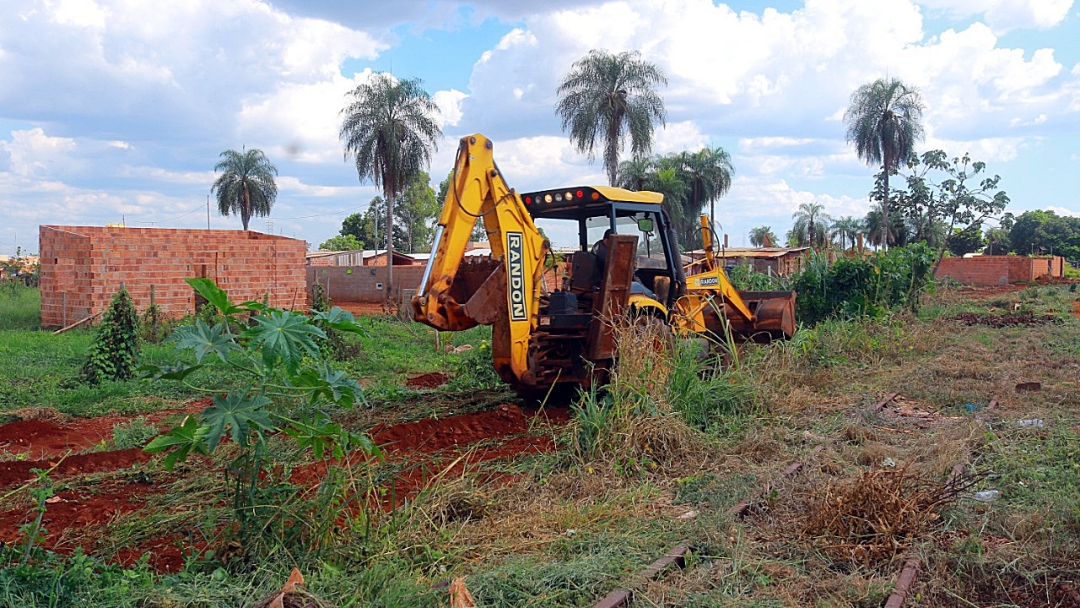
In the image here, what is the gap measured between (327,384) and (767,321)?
9.22 meters

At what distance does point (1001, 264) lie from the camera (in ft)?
144

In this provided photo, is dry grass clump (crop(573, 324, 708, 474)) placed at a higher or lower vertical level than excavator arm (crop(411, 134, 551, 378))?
lower

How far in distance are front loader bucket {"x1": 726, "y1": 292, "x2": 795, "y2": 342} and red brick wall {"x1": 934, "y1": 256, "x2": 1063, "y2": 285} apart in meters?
34.5

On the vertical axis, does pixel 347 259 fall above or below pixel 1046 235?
below

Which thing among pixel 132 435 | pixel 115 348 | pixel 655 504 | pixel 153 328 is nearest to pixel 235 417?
pixel 655 504

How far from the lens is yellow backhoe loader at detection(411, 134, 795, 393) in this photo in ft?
26.1

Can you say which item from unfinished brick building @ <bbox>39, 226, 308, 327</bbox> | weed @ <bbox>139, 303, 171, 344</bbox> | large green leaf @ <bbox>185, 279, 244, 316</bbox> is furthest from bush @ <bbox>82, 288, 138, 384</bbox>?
large green leaf @ <bbox>185, 279, 244, 316</bbox>

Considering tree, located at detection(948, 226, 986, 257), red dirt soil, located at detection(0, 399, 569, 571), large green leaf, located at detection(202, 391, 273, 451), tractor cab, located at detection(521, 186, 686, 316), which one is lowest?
red dirt soil, located at detection(0, 399, 569, 571)

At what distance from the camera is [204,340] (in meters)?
4.09

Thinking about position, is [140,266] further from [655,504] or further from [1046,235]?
[1046,235]

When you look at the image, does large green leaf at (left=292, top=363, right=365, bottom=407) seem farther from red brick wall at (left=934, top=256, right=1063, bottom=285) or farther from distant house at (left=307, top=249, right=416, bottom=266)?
red brick wall at (left=934, top=256, right=1063, bottom=285)

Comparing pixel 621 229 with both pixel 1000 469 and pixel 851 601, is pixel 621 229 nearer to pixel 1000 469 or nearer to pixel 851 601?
pixel 1000 469

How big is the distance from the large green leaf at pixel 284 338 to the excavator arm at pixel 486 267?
3.32m

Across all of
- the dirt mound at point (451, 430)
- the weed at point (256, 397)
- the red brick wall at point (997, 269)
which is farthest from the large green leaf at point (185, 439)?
the red brick wall at point (997, 269)
